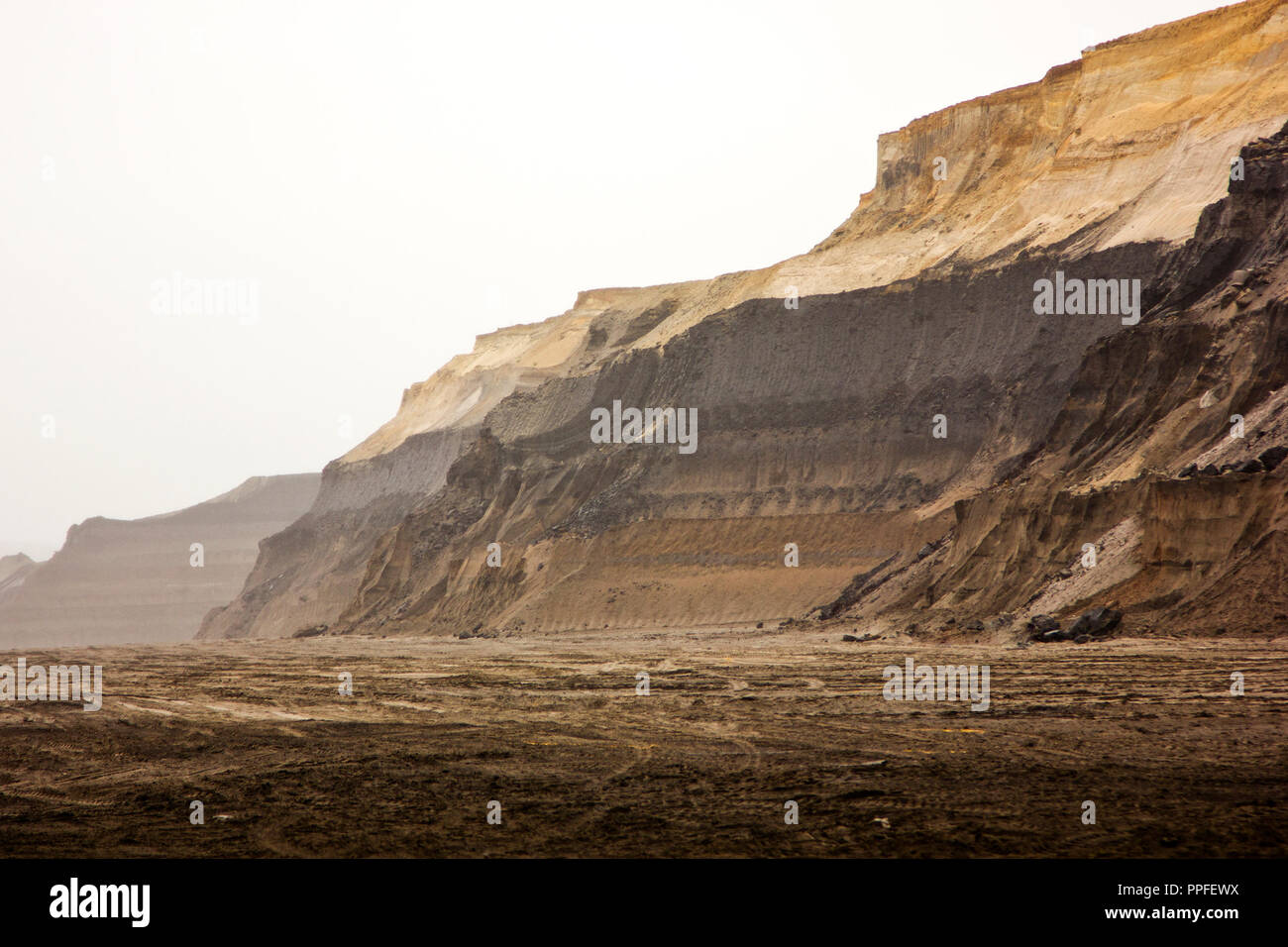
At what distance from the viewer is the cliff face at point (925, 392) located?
3741 cm

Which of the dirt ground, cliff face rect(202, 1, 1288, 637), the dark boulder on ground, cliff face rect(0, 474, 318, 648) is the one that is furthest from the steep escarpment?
cliff face rect(0, 474, 318, 648)

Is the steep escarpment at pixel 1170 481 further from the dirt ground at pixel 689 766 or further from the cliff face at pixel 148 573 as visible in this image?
the cliff face at pixel 148 573

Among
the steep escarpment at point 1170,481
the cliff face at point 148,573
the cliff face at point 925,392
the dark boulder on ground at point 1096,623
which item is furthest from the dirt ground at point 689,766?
the cliff face at point 148,573

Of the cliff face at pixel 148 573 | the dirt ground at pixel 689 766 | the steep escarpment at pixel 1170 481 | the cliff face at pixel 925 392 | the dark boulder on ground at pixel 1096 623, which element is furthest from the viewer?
the cliff face at pixel 148 573

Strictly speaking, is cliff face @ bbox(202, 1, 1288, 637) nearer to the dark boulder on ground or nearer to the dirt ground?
the dark boulder on ground

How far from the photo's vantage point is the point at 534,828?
33.3ft

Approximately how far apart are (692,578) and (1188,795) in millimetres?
45629

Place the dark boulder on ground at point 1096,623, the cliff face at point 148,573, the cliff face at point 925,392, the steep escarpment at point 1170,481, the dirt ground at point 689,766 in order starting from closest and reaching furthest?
the dirt ground at point 689,766 → the steep escarpment at point 1170,481 → the dark boulder on ground at point 1096,623 → the cliff face at point 925,392 → the cliff face at point 148,573

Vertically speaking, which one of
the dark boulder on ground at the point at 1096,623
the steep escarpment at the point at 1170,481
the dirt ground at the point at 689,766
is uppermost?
the steep escarpment at the point at 1170,481

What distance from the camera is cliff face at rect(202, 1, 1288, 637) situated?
37.4m

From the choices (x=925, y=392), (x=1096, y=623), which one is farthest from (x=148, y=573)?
(x=1096, y=623)

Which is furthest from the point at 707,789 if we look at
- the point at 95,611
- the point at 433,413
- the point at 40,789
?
the point at 95,611

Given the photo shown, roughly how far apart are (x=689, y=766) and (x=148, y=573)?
138 metres

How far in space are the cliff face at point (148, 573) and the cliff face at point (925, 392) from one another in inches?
2487
